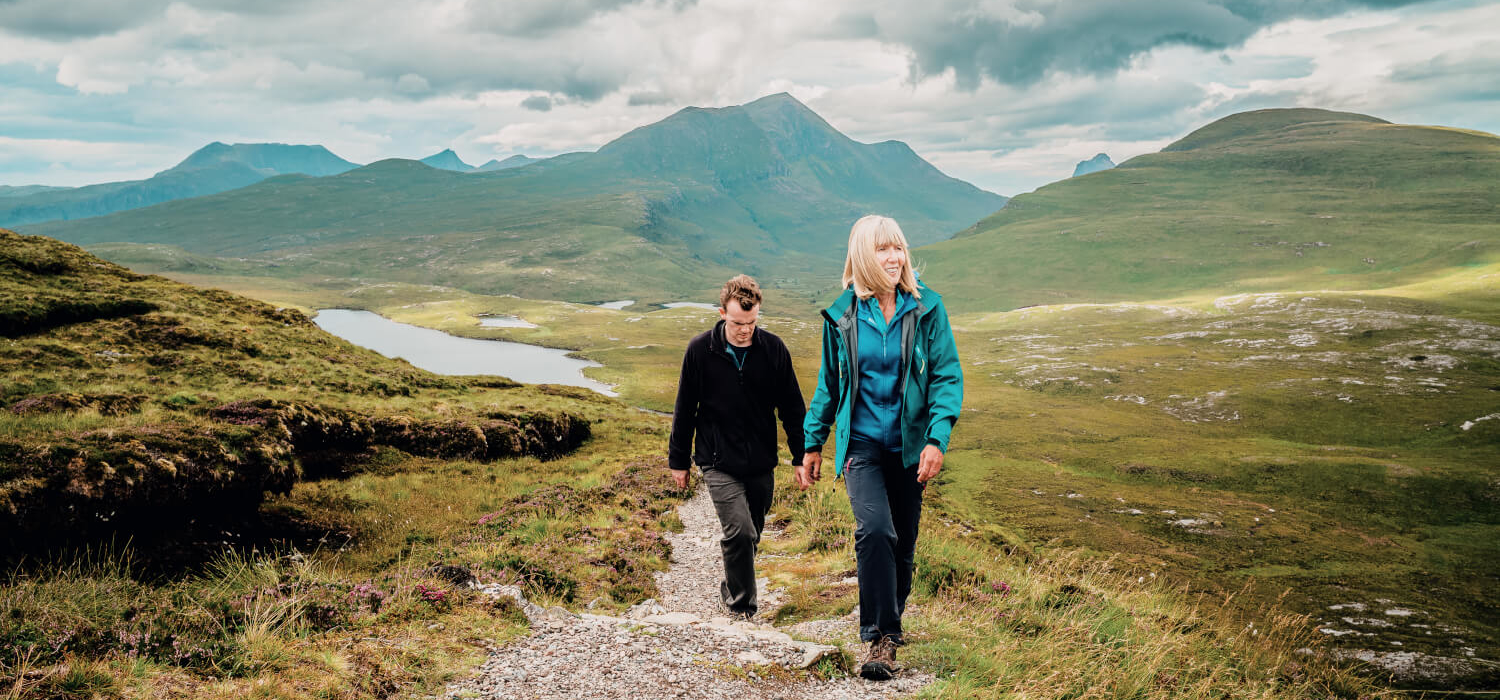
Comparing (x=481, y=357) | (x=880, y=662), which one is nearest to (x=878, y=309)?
(x=880, y=662)

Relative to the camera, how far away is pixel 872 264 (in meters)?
7.84

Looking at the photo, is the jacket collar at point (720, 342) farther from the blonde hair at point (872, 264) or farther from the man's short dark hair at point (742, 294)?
the blonde hair at point (872, 264)

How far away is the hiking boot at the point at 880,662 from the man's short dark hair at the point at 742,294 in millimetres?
4455

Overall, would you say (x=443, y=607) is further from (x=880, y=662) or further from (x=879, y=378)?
(x=879, y=378)

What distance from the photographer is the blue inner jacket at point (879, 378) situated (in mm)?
7867

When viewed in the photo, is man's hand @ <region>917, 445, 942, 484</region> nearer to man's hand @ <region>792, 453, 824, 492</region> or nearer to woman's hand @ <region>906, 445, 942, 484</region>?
woman's hand @ <region>906, 445, 942, 484</region>

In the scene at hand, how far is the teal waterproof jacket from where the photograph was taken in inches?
304

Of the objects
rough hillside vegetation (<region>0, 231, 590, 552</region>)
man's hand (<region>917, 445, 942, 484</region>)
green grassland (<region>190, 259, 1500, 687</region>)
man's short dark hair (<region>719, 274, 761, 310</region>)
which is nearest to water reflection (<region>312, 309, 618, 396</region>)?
green grassland (<region>190, 259, 1500, 687</region>)

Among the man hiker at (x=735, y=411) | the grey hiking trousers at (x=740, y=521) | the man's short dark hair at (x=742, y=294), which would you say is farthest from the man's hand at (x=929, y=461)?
the man's short dark hair at (x=742, y=294)

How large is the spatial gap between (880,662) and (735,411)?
3.90 m

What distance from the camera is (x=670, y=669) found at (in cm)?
779

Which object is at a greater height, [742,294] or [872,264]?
[872,264]

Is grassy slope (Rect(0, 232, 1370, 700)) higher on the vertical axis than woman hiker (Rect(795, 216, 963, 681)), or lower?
lower

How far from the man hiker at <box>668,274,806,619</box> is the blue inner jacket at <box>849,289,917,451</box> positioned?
212cm
